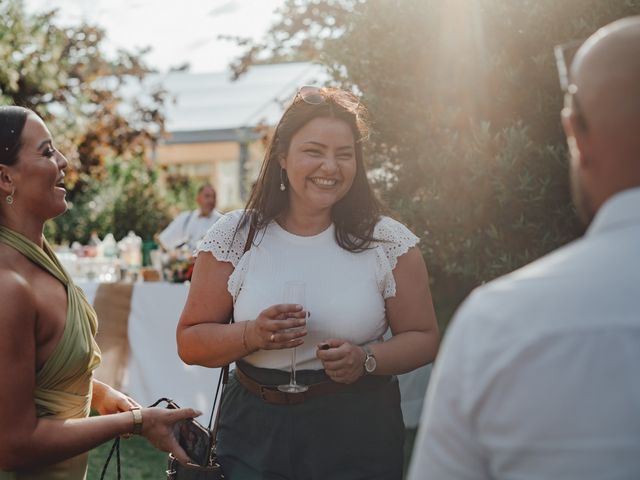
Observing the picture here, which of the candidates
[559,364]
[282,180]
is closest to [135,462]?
[282,180]

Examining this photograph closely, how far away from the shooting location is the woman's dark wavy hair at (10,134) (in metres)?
2.28

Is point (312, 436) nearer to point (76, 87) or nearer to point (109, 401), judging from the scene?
point (109, 401)

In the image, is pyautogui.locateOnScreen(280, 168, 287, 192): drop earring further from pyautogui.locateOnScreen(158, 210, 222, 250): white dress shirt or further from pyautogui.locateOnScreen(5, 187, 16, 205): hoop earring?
pyautogui.locateOnScreen(158, 210, 222, 250): white dress shirt

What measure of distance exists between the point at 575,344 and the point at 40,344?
1.56 m

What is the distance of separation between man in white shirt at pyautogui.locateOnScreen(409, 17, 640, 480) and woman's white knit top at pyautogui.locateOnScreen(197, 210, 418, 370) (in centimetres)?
145

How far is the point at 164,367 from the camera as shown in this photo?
22.3ft

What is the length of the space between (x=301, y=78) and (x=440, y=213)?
6662 mm

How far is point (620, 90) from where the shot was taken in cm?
111

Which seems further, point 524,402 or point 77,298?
point 77,298

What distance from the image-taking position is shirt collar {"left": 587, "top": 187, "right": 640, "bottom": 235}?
109 centimetres

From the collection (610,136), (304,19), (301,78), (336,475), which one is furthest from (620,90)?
(301,78)

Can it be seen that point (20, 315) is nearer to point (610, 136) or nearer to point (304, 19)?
point (610, 136)

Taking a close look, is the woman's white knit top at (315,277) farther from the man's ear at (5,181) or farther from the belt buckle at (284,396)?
the man's ear at (5,181)

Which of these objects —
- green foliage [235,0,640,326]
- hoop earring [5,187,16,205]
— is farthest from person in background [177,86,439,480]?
green foliage [235,0,640,326]
